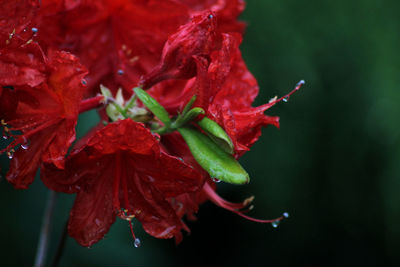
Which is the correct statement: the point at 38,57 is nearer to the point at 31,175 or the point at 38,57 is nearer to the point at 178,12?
the point at 31,175

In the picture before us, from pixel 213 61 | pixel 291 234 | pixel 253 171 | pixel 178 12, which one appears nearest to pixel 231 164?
pixel 213 61

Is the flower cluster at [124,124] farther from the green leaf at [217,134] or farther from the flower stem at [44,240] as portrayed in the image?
the flower stem at [44,240]

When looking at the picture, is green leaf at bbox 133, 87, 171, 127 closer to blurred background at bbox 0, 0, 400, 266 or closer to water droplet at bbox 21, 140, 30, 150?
water droplet at bbox 21, 140, 30, 150

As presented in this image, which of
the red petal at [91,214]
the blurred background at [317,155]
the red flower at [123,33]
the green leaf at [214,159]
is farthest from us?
the blurred background at [317,155]

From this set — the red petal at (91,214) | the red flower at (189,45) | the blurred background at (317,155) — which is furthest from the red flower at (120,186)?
the blurred background at (317,155)

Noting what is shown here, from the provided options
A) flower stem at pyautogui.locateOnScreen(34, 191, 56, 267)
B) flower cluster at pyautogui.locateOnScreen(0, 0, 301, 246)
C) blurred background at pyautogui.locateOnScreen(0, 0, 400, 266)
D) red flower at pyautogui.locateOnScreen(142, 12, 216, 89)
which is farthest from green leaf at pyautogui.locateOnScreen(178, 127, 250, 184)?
blurred background at pyautogui.locateOnScreen(0, 0, 400, 266)

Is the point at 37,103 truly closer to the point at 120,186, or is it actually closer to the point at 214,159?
the point at 120,186

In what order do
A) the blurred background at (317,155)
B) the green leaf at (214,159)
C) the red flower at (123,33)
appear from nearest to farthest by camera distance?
the green leaf at (214,159) < the red flower at (123,33) < the blurred background at (317,155)

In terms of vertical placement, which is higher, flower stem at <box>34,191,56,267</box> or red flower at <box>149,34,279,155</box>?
red flower at <box>149,34,279,155</box>
